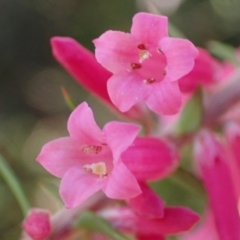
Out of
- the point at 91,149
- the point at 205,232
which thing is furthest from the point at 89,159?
the point at 205,232

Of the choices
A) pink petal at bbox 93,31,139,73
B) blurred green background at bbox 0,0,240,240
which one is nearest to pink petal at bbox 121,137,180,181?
pink petal at bbox 93,31,139,73

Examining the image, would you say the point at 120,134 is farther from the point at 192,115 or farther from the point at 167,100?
the point at 192,115

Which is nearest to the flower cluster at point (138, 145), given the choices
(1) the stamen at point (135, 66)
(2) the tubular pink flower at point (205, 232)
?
(1) the stamen at point (135, 66)

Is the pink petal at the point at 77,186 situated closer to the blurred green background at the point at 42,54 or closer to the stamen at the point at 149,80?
the stamen at the point at 149,80

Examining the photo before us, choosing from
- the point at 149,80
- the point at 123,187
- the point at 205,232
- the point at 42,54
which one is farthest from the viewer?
the point at 42,54

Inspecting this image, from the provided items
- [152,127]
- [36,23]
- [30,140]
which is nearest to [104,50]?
[152,127]

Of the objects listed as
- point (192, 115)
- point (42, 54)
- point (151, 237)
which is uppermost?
point (192, 115)

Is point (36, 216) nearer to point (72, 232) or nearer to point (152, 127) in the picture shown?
point (72, 232)
